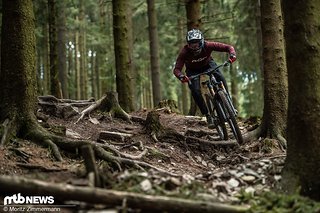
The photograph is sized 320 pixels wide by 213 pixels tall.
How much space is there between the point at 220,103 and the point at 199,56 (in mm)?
933

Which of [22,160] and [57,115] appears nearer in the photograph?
[22,160]

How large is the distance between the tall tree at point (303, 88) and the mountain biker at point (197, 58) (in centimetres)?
273

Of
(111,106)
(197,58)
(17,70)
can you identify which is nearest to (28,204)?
(17,70)

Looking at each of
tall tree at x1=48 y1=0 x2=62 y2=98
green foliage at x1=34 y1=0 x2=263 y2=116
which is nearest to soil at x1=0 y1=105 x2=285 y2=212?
tall tree at x1=48 y1=0 x2=62 y2=98

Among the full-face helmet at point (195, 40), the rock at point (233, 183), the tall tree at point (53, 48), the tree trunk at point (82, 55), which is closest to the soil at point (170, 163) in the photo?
the rock at point (233, 183)

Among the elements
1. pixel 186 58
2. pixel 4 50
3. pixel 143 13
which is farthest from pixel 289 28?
pixel 143 13

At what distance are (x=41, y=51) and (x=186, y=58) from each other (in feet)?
58.9

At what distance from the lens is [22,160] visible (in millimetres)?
6184

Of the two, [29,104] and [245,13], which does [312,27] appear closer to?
[29,104]

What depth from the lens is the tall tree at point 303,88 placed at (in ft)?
16.5

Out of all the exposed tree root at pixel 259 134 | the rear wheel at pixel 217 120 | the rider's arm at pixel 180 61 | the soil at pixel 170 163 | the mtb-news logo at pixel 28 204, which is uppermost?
the rider's arm at pixel 180 61

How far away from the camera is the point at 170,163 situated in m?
7.25

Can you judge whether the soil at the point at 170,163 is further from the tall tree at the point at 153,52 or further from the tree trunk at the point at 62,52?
the tree trunk at the point at 62,52

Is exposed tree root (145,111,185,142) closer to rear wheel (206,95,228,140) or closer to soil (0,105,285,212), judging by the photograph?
soil (0,105,285,212)
